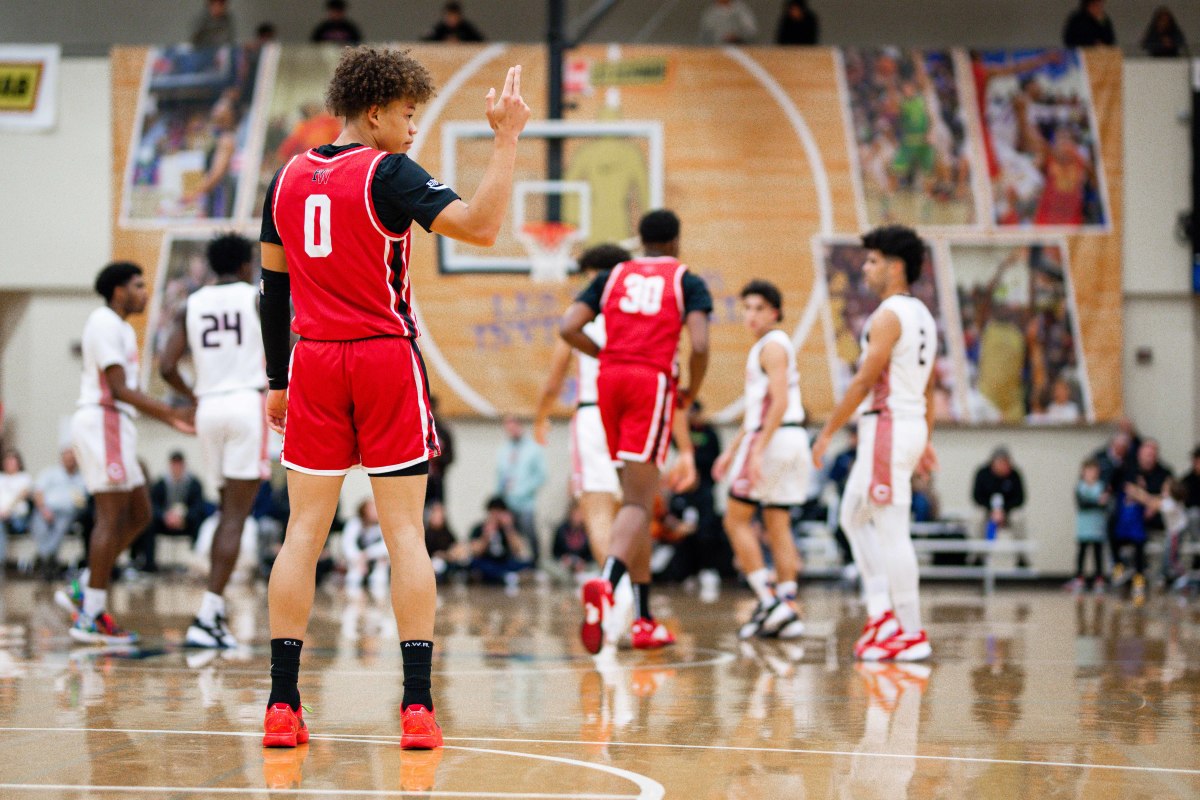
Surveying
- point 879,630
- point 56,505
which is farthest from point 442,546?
point 879,630

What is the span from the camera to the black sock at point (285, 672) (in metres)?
4.06

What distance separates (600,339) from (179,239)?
27.0 feet

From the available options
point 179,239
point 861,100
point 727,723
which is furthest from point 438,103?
point 727,723

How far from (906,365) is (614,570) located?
1691 millimetres

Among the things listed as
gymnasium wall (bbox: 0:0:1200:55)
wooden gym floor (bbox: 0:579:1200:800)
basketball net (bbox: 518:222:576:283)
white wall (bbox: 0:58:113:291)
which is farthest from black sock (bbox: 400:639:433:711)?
gymnasium wall (bbox: 0:0:1200:55)

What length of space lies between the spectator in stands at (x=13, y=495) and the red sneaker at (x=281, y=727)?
448 inches

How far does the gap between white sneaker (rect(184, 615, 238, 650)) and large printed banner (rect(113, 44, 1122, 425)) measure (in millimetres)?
8250

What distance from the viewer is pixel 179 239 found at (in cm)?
1515

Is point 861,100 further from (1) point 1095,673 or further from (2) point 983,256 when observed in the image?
(1) point 1095,673

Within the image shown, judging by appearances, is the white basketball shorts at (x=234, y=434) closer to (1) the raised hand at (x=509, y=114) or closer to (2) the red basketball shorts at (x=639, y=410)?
(2) the red basketball shorts at (x=639, y=410)

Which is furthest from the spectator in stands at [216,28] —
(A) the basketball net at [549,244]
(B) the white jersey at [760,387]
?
A: (B) the white jersey at [760,387]

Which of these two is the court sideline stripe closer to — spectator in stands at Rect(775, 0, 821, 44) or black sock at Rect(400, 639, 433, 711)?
black sock at Rect(400, 639, 433, 711)

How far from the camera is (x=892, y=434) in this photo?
6.73 m

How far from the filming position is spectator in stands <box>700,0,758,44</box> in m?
15.7
